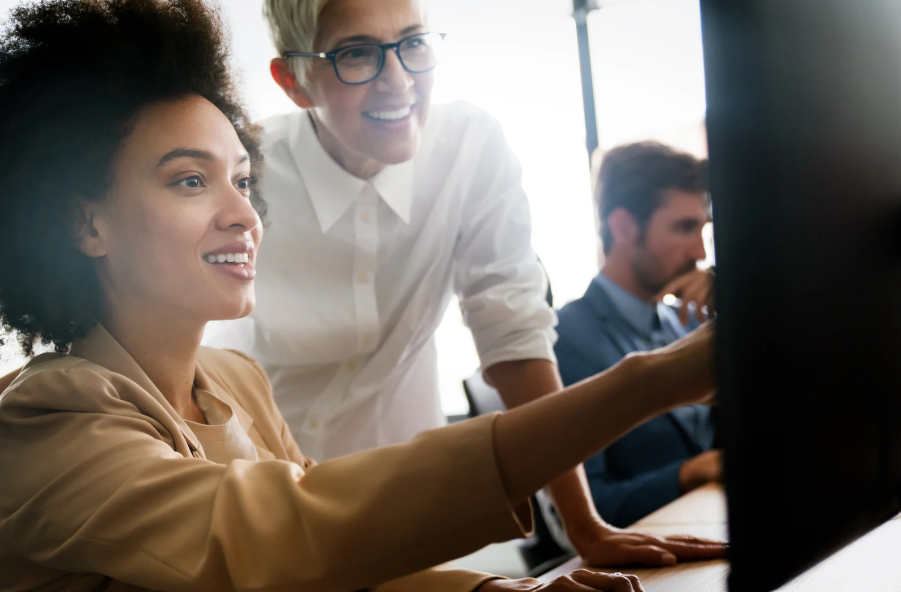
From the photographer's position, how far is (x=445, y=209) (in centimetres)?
143

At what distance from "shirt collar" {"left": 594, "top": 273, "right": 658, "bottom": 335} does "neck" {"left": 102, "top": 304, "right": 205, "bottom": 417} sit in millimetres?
1361

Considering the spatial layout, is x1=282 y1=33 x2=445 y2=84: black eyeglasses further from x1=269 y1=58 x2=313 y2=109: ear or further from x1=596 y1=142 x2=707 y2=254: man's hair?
x1=596 y1=142 x2=707 y2=254: man's hair

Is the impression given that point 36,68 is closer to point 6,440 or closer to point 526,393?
point 6,440

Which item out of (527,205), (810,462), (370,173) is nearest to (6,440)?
(810,462)

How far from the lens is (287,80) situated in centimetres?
129

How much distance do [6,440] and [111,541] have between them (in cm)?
16

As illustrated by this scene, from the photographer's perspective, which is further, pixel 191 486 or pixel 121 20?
pixel 121 20

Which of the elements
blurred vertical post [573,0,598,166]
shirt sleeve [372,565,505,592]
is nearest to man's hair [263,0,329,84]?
shirt sleeve [372,565,505,592]

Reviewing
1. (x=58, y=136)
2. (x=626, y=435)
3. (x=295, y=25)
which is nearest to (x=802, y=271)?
(x=58, y=136)

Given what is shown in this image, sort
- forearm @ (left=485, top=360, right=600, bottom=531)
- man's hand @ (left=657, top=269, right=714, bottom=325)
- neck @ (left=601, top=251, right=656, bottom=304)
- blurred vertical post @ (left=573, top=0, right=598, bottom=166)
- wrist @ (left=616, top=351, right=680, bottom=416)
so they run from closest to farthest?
wrist @ (left=616, top=351, right=680, bottom=416) < forearm @ (left=485, top=360, right=600, bottom=531) < man's hand @ (left=657, top=269, right=714, bottom=325) < neck @ (left=601, top=251, right=656, bottom=304) < blurred vertical post @ (left=573, top=0, right=598, bottom=166)

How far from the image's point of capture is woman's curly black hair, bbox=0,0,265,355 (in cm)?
84

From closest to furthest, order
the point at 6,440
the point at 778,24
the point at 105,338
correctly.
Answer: the point at 778,24 → the point at 6,440 → the point at 105,338

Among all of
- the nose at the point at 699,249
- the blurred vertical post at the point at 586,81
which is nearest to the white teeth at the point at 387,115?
the nose at the point at 699,249

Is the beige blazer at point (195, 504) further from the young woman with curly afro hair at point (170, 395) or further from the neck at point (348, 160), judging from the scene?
the neck at point (348, 160)
